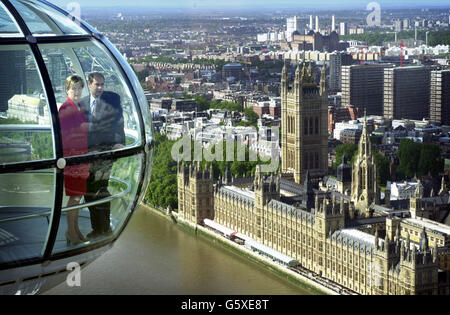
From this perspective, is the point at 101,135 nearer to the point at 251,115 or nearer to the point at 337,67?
the point at 251,115

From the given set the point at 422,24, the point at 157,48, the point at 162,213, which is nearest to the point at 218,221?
the point at 162,213

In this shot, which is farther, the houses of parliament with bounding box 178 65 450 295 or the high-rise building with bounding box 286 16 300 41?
the high-rise building with bounding box 286 16 300 41

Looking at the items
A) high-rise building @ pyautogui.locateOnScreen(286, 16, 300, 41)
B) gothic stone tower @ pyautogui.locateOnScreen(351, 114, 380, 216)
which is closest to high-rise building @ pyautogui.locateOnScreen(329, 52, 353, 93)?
gothic stone tower @ pyautogui.locateOnScreen(351, 114, 380, 216)

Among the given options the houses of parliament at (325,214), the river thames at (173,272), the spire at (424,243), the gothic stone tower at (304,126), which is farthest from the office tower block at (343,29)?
the spire at (424,243)

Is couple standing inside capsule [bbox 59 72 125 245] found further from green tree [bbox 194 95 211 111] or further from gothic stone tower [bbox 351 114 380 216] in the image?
green tree [bbox 194 95 211 111]

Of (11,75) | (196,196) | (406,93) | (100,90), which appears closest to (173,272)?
(196,196)

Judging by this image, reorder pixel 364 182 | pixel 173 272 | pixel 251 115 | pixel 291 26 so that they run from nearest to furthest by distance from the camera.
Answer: pixel 173 272, pixel 364 182, pixel 251 115, pixel 291 26
